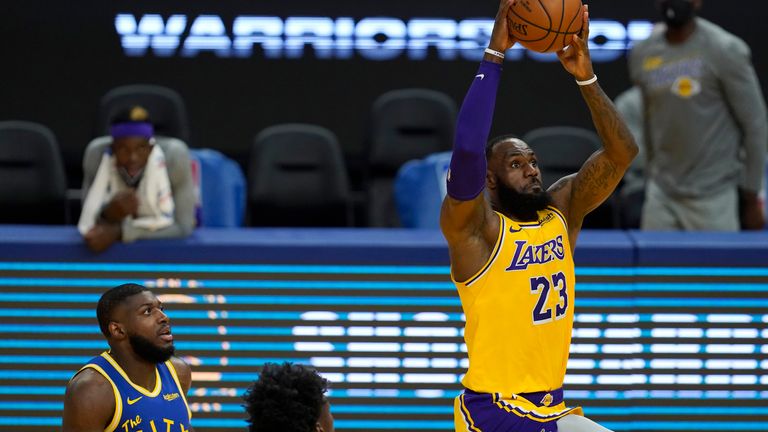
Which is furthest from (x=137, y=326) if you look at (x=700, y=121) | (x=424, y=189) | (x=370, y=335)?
(x=700, y=121)

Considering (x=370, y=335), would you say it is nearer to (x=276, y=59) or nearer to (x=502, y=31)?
(x=502, y=31)

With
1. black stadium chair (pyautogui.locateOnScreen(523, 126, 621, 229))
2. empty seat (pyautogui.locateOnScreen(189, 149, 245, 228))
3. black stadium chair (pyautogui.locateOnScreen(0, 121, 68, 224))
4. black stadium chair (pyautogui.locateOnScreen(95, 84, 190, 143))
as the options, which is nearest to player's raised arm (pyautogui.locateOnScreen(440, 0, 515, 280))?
black stadium chair (pyautogui.locateOnScreen(523, 126, 621, 229))

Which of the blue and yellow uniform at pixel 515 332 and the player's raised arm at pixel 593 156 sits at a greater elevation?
the player's raised arm at pixel 593 156

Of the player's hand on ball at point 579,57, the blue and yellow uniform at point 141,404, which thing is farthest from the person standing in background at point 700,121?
the blue and yellow uniform at point 141,404

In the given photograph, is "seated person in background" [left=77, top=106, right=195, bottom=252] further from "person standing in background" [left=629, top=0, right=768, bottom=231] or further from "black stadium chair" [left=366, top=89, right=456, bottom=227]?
"person standing in background" [left=629, top=0, right=768, bottom=231]

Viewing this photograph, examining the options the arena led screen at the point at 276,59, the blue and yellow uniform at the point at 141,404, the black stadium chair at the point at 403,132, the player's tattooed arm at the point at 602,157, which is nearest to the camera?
the player's tattooed arm at the point at 602,157

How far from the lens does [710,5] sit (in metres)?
10.6

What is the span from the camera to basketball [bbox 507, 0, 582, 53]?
4.96m

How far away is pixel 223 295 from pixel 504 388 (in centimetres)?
234

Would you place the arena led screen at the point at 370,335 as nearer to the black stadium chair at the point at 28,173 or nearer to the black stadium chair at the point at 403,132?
the black stadium chair at the point at 28,173

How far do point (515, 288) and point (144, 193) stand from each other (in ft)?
9.16

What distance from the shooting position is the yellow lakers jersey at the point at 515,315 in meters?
5.11

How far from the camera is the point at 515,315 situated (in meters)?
5.11

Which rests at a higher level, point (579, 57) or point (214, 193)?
point (579, 57)
